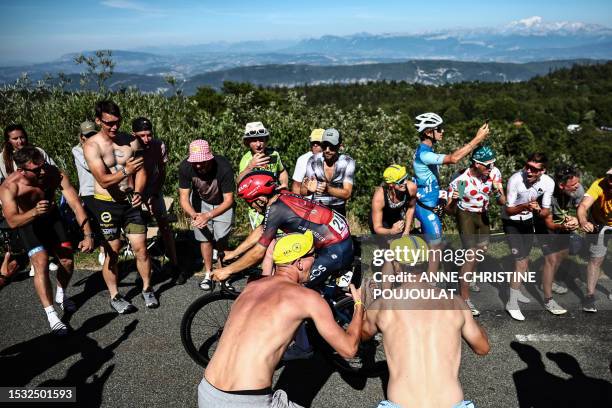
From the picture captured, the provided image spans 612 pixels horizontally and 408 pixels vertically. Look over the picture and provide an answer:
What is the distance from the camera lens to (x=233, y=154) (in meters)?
10.0

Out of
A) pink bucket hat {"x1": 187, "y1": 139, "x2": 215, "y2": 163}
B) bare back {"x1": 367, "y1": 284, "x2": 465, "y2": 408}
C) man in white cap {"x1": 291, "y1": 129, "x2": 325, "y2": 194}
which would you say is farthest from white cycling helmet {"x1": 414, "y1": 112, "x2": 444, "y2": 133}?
bare back {"x1": 367, "y1": 284, "x2": 465, "y2": 408}

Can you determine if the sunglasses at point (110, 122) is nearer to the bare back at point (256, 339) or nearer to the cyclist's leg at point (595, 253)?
the bare back at point (256, 339)

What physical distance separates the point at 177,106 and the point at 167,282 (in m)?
8.69

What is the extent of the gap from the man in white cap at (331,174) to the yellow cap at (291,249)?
2.47m

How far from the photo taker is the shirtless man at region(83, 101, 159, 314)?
5309mm

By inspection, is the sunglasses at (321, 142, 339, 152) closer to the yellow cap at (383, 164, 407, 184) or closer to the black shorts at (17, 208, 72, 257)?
the yellow cap at (383, 164, 407, 184)

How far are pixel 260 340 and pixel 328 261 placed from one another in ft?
4.77

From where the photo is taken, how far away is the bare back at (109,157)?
528 centimetres

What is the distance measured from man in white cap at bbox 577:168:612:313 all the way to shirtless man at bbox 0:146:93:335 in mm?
5910

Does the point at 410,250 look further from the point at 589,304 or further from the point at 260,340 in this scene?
the point at 589,304

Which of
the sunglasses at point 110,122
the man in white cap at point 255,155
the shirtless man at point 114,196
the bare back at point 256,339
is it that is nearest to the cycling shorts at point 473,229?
the man in white cap at point 255,155

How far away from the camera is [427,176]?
5570mm

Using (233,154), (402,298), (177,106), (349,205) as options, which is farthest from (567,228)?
(177,106)

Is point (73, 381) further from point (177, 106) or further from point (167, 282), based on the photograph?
point (177, 106)
